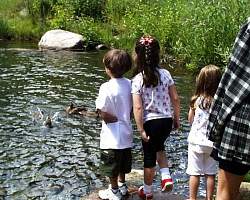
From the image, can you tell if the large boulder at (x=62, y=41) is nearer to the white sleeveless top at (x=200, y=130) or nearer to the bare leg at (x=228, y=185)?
the white sleeveless top at (x=200, y=130)

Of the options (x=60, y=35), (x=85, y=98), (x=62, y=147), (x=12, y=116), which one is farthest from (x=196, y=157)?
(x=60, y=35)

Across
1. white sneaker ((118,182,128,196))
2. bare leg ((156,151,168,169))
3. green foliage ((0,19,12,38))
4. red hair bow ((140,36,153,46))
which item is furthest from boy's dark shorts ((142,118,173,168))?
green foliage ((0,19,12,38))

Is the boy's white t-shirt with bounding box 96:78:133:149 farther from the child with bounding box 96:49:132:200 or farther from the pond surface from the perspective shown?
the pond surface

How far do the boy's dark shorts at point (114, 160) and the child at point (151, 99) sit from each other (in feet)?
0.99

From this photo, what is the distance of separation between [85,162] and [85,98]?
189 inches

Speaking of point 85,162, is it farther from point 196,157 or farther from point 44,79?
point 44,79

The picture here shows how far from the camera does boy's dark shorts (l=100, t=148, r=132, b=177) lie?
5840 mm

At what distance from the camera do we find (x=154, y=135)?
5.64 m

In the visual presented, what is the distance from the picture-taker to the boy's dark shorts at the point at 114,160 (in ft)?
19.2

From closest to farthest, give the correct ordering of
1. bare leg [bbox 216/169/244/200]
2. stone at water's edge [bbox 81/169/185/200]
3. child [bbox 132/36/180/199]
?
bare leg [bbox 216/169/244/200]
child [bbox 132/36/180/199]
stone at water's edge [bbox 81/169/185/200]

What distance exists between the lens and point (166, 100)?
18.6 ft

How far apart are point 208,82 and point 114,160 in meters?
1.42

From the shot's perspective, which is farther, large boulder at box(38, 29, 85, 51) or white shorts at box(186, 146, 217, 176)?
large boulder at box(38, 29, 85, 51)

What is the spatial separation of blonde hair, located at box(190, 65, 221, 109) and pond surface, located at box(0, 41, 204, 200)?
6.89ft
